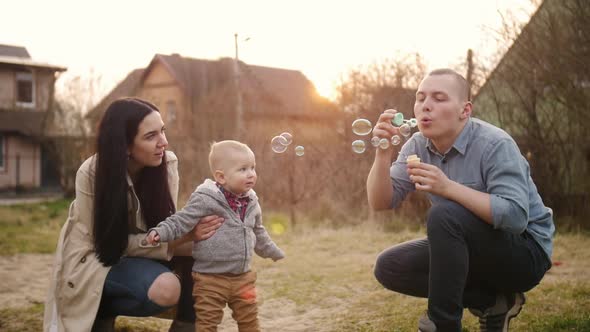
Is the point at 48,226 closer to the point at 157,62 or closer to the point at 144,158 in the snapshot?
the point at 144,158

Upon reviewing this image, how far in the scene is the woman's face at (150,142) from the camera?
2961 mm

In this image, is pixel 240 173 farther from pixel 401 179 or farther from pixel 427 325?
pixel 427 325

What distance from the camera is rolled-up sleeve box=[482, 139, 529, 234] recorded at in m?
2.35

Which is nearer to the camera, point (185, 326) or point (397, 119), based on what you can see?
point (397, 119)

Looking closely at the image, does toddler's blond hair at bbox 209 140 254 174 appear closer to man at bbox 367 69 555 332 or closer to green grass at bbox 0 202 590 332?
man at bbox 367 69 555 332

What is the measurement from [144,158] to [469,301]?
175 centimetres

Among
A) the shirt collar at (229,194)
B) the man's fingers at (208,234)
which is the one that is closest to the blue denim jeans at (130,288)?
the man's fingers at (208,234)

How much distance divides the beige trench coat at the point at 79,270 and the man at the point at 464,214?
4.25ft

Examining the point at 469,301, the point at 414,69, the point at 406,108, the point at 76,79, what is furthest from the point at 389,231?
the point at 76,79

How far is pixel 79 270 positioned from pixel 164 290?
421mm

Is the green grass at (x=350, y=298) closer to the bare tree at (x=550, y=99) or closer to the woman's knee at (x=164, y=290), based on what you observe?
the woman's knee at (x=164, y=290)

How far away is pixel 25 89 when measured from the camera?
2384 cm

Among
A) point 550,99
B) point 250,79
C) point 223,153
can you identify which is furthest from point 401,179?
point 250,79

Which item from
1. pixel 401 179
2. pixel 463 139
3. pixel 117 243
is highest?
pixel 463 139
